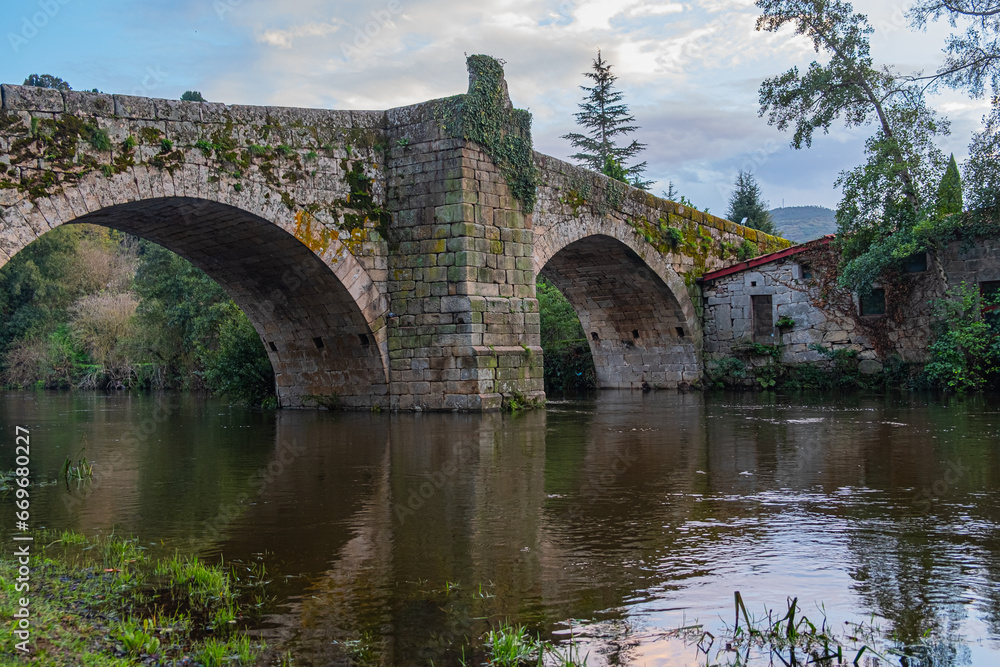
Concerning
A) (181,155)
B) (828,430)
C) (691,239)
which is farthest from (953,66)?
Answer: (181,155)

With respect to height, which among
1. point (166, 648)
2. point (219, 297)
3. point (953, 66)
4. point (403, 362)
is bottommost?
point (166, 648)

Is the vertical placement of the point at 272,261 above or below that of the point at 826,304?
above

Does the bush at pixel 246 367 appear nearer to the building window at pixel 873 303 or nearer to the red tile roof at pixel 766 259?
the red tile roof at pixel 766 259

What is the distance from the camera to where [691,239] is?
21531 millimetres

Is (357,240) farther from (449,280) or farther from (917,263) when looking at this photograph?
(917,263)

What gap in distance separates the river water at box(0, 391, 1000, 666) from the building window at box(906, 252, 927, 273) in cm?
880

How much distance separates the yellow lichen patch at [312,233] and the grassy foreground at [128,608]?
28.6ft

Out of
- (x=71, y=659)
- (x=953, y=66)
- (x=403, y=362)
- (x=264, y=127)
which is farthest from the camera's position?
(x=953, y=66)

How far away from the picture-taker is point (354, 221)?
45.4ft

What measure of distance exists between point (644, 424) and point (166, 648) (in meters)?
9.08

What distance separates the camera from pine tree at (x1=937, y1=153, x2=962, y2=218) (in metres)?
17.5

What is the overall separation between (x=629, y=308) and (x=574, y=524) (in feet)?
55.9

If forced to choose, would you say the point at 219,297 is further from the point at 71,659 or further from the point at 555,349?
the point at 71,659

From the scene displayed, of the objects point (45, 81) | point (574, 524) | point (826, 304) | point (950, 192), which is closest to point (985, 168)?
point (950, 192)
